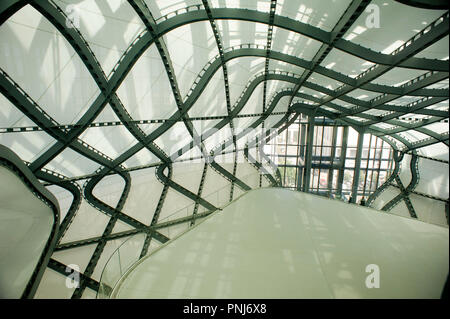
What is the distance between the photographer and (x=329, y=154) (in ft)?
100

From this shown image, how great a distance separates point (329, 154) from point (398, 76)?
20.5 m

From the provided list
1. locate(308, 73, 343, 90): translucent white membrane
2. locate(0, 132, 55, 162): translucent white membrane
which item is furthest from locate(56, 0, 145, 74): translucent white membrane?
locate(308, 73, 343, 90): translucent white membrane

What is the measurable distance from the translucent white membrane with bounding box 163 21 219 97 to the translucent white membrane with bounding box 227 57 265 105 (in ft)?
6.39

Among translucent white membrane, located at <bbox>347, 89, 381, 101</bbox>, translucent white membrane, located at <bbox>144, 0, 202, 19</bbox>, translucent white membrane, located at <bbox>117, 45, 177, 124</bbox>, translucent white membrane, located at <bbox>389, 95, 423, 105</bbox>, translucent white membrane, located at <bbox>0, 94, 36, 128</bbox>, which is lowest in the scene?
translucent white membrane, located at <bbox>0, 94, 36, 128</bbox>

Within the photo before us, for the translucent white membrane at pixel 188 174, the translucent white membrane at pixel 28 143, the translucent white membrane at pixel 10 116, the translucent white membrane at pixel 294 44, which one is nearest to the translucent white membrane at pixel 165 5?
the translucent white membrane at pixel 294 44

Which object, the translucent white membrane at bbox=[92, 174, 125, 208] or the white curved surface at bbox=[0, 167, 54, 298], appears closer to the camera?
the white curved surface at bbox=[0, 167, 54, 298]

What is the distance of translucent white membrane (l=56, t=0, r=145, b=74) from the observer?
6.55 metres

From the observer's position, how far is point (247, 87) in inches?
601

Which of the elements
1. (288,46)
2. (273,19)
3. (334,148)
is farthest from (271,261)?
→ (334,148)

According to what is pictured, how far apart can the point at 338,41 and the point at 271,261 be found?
8.63 meters

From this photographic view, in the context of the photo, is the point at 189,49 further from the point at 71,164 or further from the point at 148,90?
the point at 71,164

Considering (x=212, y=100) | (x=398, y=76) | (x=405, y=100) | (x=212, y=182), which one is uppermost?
(x=398, y=76)

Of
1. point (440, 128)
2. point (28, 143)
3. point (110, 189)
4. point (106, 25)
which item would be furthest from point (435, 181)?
point (110, 189)

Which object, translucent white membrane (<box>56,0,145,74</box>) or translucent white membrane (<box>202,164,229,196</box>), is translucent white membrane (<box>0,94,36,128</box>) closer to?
translucent white membrane (<box>56,0,145,74</box>)
